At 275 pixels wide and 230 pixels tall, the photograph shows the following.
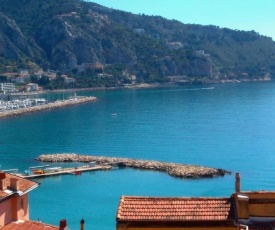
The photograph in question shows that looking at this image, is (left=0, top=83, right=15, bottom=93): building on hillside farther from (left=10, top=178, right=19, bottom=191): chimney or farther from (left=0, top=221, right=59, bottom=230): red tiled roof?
(left=0, top=221, right=59, bottom=230): red tiled roof

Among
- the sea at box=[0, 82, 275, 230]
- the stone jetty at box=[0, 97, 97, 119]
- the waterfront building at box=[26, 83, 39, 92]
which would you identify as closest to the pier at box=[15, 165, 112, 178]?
the sea at box=[0, 82, 275, 230]

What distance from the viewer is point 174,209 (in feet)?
27.1

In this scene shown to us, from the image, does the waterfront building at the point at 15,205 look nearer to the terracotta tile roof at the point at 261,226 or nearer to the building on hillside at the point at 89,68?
the terracotta tile roof at the point at 261,226

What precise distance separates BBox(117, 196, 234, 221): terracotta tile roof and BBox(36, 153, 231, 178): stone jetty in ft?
101

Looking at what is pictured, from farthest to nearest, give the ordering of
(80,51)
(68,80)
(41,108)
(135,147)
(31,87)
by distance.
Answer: (80,51), (68,80), (31,87), (41,108), (135,147)

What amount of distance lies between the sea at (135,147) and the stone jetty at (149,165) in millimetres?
875

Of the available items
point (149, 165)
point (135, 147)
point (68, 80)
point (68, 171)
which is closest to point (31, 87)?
point (68, 80)

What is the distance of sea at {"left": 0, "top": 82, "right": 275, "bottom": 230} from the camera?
3278 centimetres

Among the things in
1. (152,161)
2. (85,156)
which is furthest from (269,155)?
(85,156)

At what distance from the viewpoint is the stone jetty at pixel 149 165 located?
39.2 meters

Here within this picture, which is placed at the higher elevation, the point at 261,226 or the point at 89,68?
the point at 89,68

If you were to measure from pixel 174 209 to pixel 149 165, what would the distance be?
3412 centimetres

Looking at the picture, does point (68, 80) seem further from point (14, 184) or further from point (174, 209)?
point (174, 209)

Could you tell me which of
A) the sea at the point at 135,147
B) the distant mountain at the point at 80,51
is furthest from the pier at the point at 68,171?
the distant mountain at the point at 80,51
